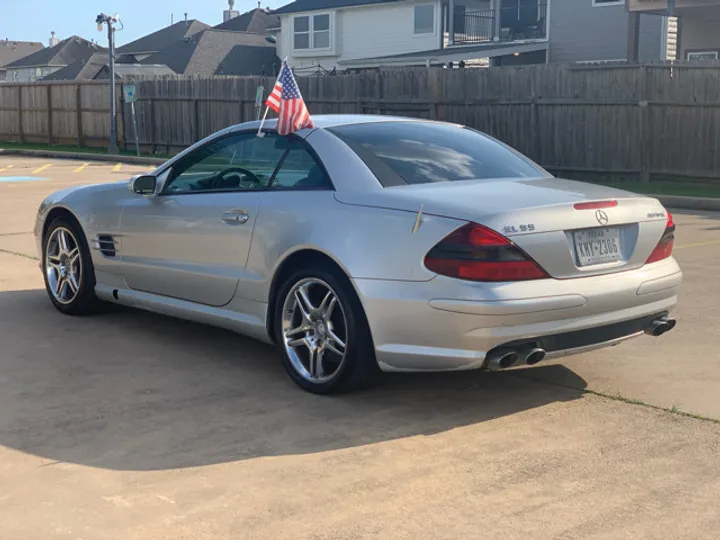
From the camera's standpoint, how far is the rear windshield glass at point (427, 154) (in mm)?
5430

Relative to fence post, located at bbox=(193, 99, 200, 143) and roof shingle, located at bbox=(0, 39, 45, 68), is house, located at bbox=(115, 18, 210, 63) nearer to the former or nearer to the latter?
roof shingle, located at bbox=(0, 39, 45, 68)

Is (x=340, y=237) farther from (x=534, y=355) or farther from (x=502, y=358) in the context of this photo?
(x=534, y=355)

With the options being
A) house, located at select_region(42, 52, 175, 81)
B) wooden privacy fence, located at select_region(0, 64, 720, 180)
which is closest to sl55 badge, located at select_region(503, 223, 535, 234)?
wooden privacy fence, located at select_region(0, 64, 720, 180)

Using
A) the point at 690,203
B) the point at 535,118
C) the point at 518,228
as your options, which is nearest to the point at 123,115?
the point at 535,118

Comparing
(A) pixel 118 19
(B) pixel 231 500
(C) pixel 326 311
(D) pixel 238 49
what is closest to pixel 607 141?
(C) pixel 326 311

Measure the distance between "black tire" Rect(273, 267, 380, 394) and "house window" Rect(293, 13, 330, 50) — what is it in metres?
39.9

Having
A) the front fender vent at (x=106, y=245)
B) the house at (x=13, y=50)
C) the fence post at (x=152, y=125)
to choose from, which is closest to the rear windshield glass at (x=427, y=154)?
the front fender vent at (x=106, y=245)

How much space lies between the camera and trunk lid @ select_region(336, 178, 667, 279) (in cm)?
476

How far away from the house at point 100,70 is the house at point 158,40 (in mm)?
1573

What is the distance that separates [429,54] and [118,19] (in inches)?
444

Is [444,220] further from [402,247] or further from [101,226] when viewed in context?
[101,226]

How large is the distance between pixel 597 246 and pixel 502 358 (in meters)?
0.79

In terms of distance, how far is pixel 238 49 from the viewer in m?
55.1

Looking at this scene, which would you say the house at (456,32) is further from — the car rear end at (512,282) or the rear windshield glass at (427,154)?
the car rear end at (512,282)
